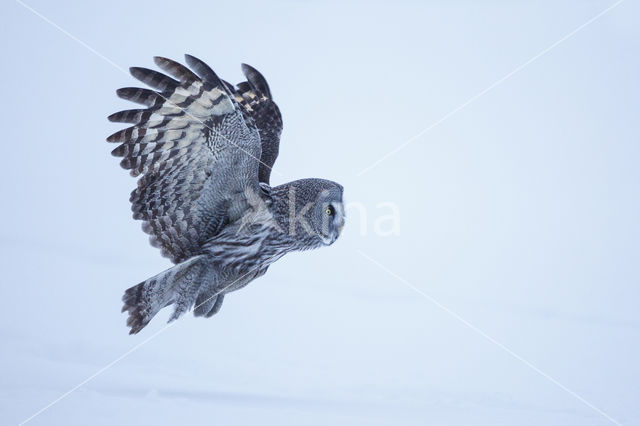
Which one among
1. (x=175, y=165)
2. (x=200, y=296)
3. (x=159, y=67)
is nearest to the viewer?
(x=159, y=67)

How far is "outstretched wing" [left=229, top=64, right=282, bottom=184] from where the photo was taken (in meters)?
4.02

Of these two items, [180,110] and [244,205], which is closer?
[180,110]

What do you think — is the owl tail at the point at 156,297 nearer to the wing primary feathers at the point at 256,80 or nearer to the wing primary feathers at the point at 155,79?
the wing primary feathers at the point at 155,79

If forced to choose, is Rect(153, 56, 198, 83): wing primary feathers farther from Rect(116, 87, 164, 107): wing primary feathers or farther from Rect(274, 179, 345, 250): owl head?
Rect(274, 179, 345, 250): owl head

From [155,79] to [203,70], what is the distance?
0.23 m

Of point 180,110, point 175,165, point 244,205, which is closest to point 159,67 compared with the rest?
point 180,110

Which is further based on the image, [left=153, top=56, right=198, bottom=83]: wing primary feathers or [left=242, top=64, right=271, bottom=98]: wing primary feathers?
[left=242, top=64, right=271, bottom=98]: wing primary feathers

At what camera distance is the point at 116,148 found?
3461 mm

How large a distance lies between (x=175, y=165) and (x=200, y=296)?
723mm

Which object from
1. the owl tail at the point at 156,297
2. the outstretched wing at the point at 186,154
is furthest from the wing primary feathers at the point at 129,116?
the owl tail at the point at 156,297

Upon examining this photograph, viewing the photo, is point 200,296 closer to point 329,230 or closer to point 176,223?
point 176,223

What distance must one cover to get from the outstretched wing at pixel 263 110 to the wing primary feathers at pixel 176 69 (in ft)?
2.76

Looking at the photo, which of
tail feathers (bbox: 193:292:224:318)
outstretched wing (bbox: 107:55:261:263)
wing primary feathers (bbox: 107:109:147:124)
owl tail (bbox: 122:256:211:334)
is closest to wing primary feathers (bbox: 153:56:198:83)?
outstretched wing (bbox: 107:55:261:263)

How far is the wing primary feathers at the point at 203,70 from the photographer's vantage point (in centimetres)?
312
